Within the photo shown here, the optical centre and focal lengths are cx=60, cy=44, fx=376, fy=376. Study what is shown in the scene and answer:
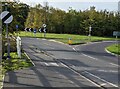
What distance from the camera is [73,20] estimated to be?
77312mm

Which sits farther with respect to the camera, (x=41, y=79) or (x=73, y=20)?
(x=73, y=20)

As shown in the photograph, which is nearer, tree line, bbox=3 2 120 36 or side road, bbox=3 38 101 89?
side road, bbox=3 38 101 89

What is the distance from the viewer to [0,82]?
48.6 feet

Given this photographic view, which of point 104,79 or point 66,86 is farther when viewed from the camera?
point 104,79

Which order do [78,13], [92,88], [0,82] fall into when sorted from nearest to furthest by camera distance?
1. [92,88]
2. [0,82]
3. [78,13]

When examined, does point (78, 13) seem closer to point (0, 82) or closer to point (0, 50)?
point (0, 50)

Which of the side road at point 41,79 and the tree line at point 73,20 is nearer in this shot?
the side road at point 41,79

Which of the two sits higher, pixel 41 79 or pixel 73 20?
pixel 73 20

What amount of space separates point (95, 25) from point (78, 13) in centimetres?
826

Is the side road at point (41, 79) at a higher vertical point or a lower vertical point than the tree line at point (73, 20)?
lower

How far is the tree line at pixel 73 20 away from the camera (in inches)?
2913

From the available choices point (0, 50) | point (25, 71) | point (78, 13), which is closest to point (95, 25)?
point (78, 13)

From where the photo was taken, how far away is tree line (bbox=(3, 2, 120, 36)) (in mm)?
74000

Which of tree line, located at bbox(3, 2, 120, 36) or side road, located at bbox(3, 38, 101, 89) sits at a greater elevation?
tree line, located at bbox(3, 2, 120, 36)
